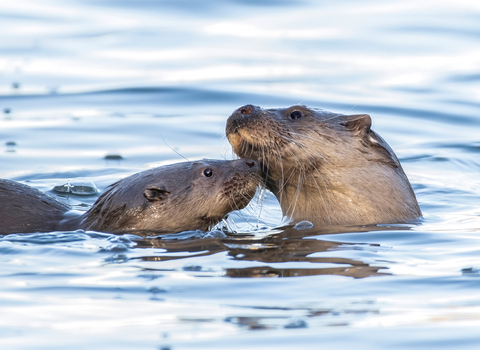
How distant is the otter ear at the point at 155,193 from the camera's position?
552 cm

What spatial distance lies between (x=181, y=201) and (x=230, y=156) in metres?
1.42

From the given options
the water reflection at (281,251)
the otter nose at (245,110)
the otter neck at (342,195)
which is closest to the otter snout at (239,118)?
the otter nose at (245,110)

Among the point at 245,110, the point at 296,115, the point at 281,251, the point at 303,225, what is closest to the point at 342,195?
the point at 303,225

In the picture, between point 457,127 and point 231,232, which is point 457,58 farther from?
point 231,232

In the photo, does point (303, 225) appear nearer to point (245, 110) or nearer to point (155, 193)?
point (245, 110)

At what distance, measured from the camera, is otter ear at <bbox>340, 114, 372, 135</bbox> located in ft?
19.8

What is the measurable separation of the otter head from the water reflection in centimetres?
23

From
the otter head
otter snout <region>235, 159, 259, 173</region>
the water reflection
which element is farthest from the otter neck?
the otter head

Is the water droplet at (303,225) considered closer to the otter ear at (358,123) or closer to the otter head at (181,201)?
the otter head at (181,201)

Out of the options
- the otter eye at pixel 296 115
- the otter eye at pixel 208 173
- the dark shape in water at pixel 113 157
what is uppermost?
the otter eye at pixel 296 115

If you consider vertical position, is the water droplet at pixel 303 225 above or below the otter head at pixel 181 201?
below

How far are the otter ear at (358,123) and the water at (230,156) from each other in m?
0.77

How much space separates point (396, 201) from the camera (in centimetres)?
598

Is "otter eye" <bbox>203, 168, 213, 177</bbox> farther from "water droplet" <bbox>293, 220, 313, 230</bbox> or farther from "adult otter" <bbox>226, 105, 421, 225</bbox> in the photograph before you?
"water droplet" <bbox>293, 220, 313, 230</bbox>
